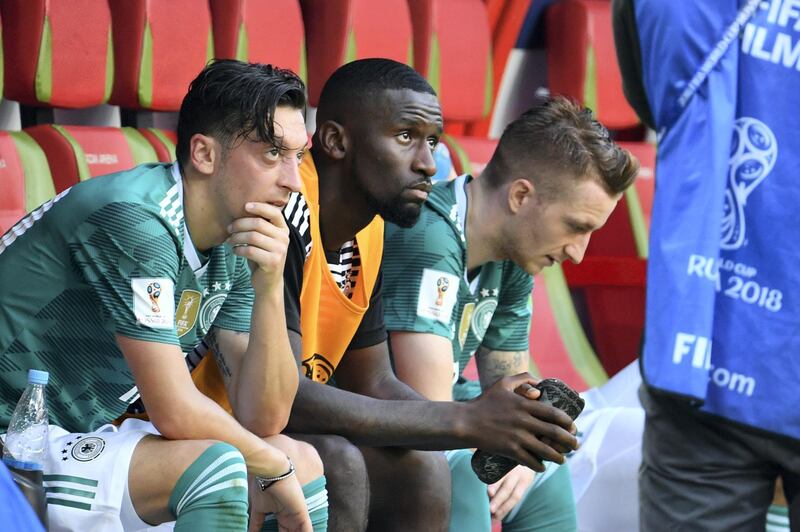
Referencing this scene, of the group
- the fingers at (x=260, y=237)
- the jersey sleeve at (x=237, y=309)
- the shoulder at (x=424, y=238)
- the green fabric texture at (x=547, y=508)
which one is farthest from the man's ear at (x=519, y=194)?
the fingers at (x=260, y=237)

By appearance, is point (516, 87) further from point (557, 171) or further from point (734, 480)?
point (734, 480)

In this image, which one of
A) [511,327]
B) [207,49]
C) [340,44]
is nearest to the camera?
[511,327]

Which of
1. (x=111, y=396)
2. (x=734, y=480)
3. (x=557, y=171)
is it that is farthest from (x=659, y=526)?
(x=557, y=171)

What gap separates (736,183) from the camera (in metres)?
1.69

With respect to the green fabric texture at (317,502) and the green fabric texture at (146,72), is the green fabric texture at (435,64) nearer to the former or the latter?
the green fabric texture at (146,72)

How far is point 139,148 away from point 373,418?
3.91ft

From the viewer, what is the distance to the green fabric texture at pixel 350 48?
3730 millimetres

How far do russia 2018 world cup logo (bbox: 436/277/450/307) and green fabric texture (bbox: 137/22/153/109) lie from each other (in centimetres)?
109

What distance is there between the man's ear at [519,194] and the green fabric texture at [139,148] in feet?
3.01

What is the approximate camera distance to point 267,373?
82.3 inches

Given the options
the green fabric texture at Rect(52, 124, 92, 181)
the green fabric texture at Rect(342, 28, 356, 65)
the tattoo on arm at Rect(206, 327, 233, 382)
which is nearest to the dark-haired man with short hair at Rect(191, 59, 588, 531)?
the tattoo on arm at Rect(206, 327, 233, 382)

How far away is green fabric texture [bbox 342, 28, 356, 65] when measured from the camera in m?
3.73

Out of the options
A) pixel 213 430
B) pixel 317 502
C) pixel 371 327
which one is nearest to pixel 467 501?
pixel 371 327

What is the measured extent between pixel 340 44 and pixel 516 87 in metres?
1.10
